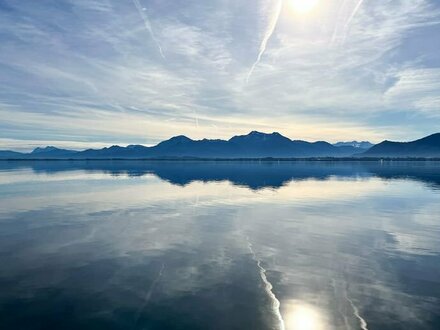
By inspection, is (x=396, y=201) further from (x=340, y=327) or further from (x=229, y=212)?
(x=340, y=327)

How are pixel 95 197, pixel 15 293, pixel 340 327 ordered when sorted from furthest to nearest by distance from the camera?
1. pixel 95 197
2. pixel 15 293
3. pixel 340 327

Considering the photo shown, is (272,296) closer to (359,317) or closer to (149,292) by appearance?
(359,317)

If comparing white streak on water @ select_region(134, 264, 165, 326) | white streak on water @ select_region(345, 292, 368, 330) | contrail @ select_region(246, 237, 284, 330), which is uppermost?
white streak on water @ select_region(345, 292, 368, 330)

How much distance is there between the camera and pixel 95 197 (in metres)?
55.1

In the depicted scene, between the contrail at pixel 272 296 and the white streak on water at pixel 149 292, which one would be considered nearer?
the contrail at pixel 272 296

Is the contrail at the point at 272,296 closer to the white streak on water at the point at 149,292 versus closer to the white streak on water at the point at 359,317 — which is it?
the white streak on water at the point at 359,317

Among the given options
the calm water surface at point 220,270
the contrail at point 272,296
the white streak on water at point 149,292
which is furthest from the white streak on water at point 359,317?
the white streak on water at point 149,292

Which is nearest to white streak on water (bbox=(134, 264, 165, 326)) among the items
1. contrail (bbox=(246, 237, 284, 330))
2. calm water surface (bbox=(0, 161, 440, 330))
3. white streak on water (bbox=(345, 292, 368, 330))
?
calm water surface (bbox=(0, 161, 440, 330))

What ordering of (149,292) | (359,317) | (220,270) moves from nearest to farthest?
(359,317), (149,292), (220,270)

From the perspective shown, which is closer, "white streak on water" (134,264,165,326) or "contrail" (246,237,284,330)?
"contrail" (246,237,284,330)

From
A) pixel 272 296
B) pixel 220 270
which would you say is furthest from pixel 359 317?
pixel 220 270

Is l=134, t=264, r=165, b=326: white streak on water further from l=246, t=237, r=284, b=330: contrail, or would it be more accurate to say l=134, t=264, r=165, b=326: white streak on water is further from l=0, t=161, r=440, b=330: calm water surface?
l=246, t=237, r=284, b=330: contrail

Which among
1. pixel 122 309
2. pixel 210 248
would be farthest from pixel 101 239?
pixel 122 309

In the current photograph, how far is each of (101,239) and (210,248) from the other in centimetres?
902
